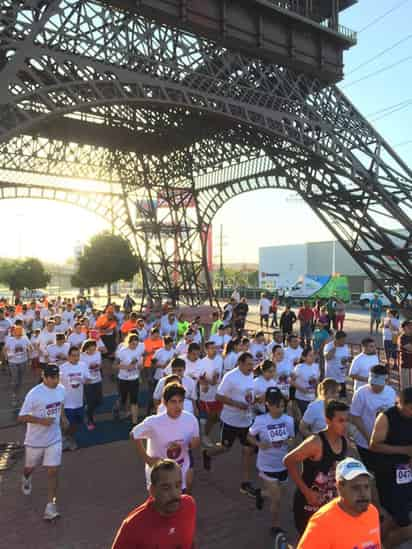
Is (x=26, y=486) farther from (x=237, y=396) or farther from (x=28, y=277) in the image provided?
(x=28, y=277)

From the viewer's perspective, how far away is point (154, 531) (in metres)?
2.46

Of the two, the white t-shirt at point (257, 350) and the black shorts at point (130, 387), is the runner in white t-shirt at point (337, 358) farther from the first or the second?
the black shorts at point (130, 387)

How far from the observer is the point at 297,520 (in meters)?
3.95

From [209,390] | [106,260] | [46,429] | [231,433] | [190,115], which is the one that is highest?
[190,115]

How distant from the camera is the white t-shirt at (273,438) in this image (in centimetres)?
488

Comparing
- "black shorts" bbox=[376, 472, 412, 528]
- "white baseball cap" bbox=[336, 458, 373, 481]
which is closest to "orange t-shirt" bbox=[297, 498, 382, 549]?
"white baseball cap" bbox=[336, 458, 373, 481]

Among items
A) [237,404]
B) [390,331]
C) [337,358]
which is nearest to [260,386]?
[237,404]

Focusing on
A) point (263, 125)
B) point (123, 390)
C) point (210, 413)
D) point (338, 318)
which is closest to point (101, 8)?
point (263, 125)

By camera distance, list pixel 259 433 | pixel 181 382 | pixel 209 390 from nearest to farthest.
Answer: pixel 259 433
pixel 181 382
pixel 209 390

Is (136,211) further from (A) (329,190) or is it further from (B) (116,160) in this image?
(A) (329,190)

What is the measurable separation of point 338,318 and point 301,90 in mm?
11004

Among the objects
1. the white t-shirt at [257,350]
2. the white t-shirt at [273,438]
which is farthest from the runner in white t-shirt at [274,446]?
the white t-shirt at [257,350]

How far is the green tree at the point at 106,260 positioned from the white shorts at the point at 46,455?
32.1m

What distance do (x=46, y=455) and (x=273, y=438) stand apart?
2.69 metres
